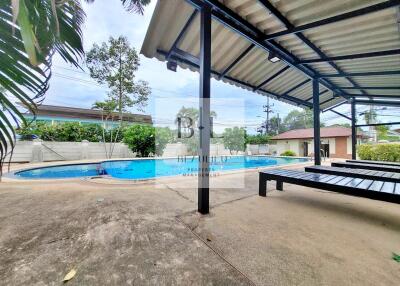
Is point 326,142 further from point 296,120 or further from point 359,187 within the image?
point 296,120

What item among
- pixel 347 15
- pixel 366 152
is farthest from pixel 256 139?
pixel 347 15

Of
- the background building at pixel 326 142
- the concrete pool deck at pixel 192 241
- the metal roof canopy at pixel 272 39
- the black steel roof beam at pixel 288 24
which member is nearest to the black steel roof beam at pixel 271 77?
the metal roof canopy at pixel 272 39

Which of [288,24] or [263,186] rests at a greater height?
[288,24]

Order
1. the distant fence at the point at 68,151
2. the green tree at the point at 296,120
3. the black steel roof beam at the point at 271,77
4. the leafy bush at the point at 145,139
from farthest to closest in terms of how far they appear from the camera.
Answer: the green tree at the point at 296,120
the leafy bush at the point at 145,139
the distant fence at the point at 68,151
the black steel roof beam at the point at 271,77

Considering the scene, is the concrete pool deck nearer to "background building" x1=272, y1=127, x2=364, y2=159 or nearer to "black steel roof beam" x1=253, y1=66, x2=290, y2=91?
"black steel roof beam" x1=253, y1=66, x2=290, y2=91

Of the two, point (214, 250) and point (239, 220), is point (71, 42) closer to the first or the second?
point (214, 250)

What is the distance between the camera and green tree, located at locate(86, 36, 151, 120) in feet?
40.8

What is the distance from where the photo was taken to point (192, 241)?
6.86 ft

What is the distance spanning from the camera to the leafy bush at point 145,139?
469 inches

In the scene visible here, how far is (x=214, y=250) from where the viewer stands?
1932mm

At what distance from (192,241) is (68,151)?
11883 mm

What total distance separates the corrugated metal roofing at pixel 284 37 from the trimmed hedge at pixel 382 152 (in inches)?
331

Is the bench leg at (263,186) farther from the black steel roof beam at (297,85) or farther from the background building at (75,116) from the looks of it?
the background building at (75,116)

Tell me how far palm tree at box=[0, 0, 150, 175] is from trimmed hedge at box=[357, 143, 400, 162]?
50.4 feet
